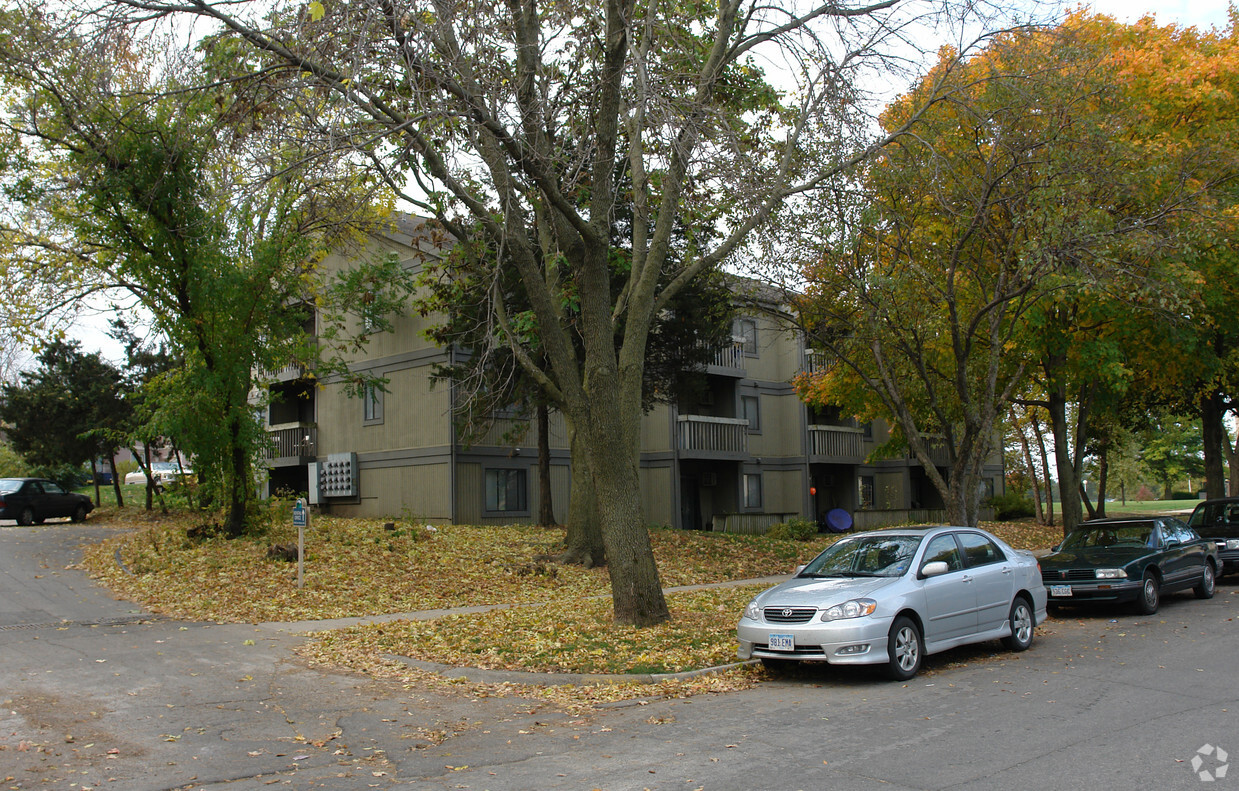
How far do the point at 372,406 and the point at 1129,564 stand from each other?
21726 millimetres

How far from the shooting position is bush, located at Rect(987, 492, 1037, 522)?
38.3 m


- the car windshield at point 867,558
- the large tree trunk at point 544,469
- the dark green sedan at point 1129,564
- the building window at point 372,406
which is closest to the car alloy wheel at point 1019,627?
the car windshield at point 867,558

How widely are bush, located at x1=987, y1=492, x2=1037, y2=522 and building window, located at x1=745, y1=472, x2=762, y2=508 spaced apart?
10979 mm

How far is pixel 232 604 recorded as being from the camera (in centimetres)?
1461

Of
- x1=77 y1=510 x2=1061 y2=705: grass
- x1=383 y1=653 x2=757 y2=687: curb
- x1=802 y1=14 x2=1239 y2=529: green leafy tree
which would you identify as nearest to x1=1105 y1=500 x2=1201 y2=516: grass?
x1=802 y1=14 x2=1239 y2=529: green leafy tree

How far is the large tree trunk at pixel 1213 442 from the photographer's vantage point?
26.4 metres

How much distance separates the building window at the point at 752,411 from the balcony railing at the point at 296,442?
15.1 metres

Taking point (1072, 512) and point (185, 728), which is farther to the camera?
point (1072, 512)

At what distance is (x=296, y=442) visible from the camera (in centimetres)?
3162

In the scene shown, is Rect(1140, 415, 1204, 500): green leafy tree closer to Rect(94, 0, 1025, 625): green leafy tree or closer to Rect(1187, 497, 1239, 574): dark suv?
Rect(1187, 497, 1239, 574): dark suv

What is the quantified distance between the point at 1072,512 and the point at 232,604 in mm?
18308

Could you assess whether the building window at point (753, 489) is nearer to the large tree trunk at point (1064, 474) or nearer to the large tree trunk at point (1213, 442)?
the large tree trunk at point (1064, 474)

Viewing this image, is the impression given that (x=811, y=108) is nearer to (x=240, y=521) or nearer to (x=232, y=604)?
(x=232, y=604)

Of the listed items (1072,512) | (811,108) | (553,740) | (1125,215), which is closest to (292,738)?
(553,740)
